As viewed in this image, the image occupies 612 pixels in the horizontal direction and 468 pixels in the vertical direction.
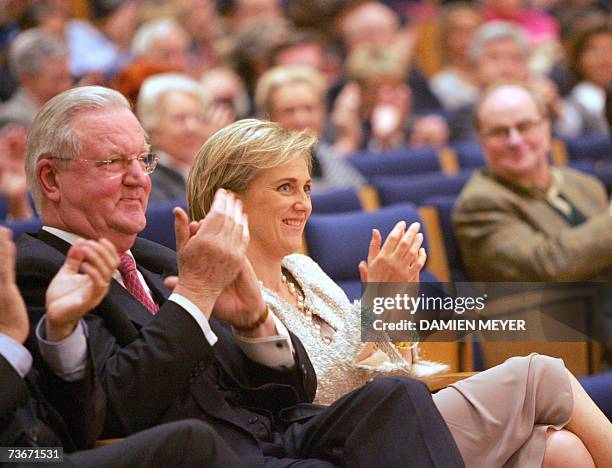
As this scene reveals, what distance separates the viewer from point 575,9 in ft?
24.9

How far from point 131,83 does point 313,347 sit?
7.78 feet

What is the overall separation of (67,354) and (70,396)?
0.07 m

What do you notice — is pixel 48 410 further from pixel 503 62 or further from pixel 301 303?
pixel 503 62

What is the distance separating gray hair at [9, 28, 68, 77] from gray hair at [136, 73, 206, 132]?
680 mm

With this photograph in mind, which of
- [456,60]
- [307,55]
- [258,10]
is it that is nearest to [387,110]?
[307,55]

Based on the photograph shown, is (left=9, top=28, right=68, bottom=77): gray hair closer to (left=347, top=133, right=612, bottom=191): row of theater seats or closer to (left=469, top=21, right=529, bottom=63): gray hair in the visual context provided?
(left=347, top=133, right=612, bottom=191): row of theater seats

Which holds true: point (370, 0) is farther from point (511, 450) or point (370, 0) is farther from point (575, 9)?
point (511, 450)

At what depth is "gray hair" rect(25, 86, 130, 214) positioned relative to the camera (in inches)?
80.9

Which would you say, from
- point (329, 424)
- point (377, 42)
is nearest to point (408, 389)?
point (329, 424)

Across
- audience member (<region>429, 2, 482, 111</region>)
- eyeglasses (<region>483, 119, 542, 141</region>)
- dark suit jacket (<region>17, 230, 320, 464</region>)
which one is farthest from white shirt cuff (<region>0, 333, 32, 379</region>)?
audience member (<region>429, 2, 482, 111</region>)

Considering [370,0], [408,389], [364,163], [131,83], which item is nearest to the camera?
[408,389]

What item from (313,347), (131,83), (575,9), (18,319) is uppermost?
(575,9)

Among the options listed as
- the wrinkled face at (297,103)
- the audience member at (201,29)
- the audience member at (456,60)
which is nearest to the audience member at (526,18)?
the audience member at (456,60)

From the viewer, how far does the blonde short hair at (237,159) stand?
7.64 ft
